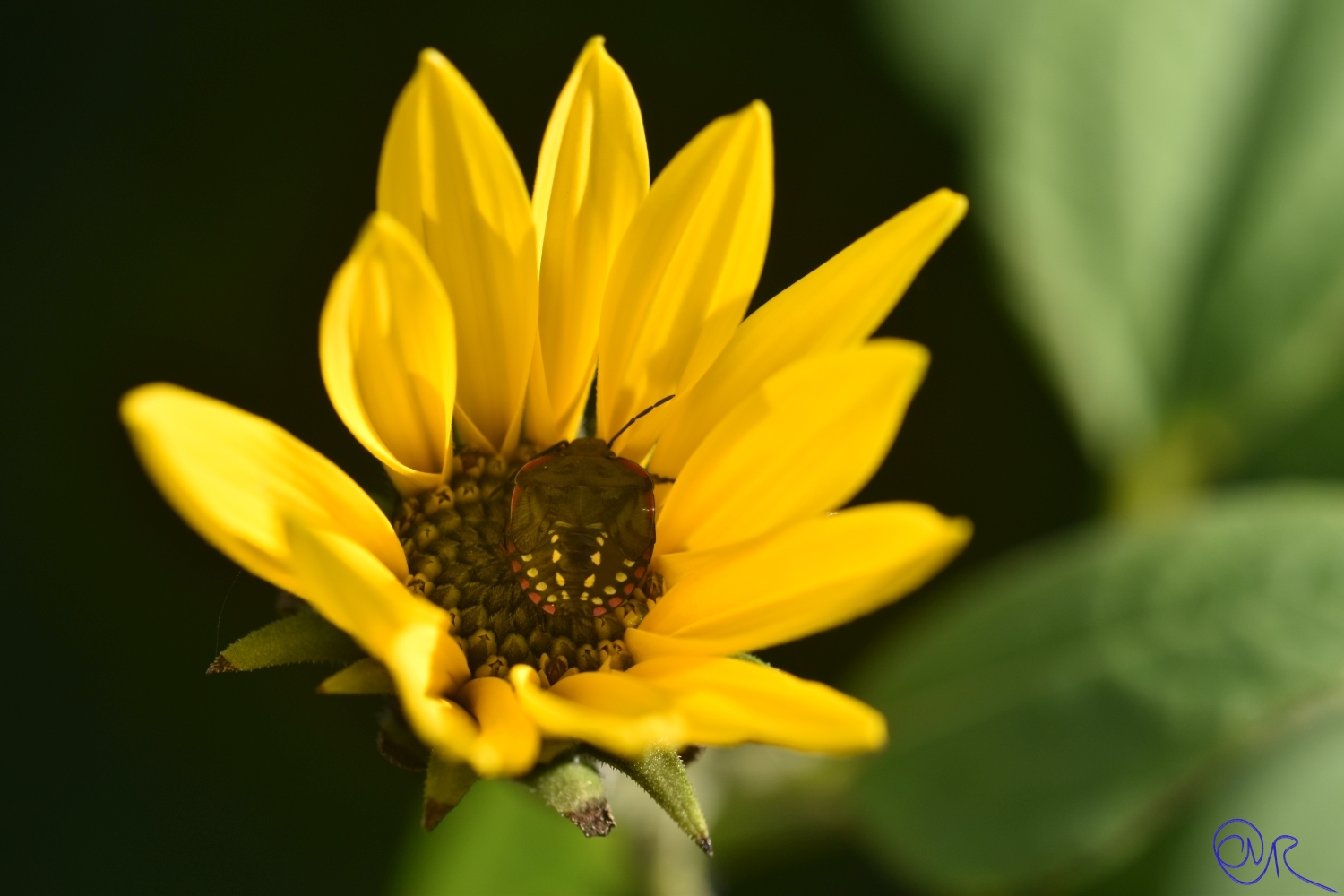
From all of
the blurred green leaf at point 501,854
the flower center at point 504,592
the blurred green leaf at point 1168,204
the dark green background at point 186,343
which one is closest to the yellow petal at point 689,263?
the flower center at point 504,592

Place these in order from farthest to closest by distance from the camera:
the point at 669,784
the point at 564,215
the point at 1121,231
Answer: the point at 1121,231
the point at 564,215
the point at 669,784

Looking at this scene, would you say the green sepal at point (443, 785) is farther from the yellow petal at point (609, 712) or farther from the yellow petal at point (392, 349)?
the yellow petal at point (392, 349)

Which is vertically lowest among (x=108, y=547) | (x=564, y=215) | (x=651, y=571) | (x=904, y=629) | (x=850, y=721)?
(x=904, y=629)

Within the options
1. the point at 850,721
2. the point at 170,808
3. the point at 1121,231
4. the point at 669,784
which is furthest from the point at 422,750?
the point at 1121,231

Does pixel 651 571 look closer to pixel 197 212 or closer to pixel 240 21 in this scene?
pixel 197 212

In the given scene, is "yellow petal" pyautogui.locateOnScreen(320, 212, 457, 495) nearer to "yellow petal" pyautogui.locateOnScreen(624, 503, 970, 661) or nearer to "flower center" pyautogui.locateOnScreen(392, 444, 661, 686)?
"flower center" pyautogui.locateOnScreen(392, 444, 661, 686)
